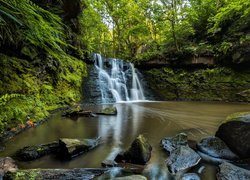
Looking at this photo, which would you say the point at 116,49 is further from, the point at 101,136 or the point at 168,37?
the point at 101,136

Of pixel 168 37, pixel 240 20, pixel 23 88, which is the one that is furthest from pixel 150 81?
pixel 23 88

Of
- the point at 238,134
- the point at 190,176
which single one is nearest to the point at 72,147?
the point at 190,176

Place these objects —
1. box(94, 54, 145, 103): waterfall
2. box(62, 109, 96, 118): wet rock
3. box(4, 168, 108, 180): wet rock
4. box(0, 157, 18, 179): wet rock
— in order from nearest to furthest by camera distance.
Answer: box(4, 168, 108, 180): wet rock, box(0, 157, 18, 179): wet rock, box(62, 109, 96, 118): wet rock, box(94, 54, 145, 103): waterfall

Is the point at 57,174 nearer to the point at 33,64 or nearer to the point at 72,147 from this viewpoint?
the point at 72,147

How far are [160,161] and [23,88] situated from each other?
4.39m

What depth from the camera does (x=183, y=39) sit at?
53.0 ft

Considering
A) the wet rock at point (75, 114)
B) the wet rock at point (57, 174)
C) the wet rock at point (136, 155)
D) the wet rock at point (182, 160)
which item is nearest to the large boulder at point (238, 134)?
the wet rock at point (182, 160)

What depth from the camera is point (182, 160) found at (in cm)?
321

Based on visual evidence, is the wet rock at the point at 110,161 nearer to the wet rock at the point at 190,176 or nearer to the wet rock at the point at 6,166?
the wet rock at the point at 190,176

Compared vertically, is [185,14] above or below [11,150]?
above

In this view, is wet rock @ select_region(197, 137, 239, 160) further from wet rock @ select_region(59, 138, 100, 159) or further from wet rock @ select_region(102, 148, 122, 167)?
wet rock @ select_region(59, 138, 100, 159)

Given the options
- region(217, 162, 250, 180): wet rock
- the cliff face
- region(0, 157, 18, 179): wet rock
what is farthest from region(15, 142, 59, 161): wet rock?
the cliff face

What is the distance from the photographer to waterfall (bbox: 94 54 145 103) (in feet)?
39.1

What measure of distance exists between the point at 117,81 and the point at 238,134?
9.58 metres
